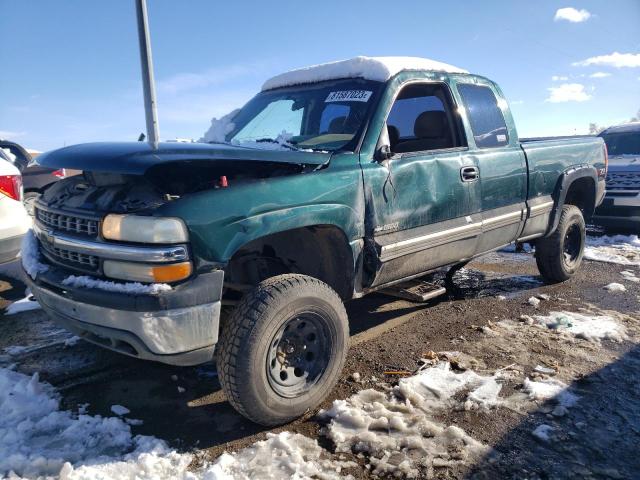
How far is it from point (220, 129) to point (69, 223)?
1940 mm

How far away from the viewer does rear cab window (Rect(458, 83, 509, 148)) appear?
13.1ft

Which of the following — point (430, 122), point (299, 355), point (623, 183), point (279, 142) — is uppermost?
point (430, 122)

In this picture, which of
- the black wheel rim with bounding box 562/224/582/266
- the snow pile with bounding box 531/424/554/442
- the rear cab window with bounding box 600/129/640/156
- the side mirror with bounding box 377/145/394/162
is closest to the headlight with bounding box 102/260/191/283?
the side mirror with bounding box 377/145/394/162

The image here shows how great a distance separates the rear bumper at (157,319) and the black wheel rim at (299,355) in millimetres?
416

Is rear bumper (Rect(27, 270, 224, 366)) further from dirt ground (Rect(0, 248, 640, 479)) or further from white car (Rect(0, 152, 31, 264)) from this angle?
white car (Rect(0, 152, 31, 264))

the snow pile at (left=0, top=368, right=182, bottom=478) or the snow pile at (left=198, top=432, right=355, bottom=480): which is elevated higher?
the snow pile at (left=0, top=368, right=182, bottom=478)

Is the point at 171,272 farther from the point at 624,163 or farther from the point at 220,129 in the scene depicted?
the point at 624,163

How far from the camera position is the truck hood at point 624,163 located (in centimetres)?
813

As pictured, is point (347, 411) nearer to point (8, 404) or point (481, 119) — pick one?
point (8, 404)

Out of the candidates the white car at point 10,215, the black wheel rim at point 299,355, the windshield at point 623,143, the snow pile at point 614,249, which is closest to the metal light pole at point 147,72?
the white car at point 10,215

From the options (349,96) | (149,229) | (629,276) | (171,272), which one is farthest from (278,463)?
(629,276)

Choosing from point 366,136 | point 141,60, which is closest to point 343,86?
point 366,136

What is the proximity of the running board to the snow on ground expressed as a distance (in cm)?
156

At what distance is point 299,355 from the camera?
9.11ft
